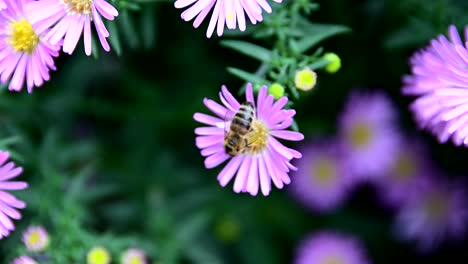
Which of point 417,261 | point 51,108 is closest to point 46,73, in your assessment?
point 51,108

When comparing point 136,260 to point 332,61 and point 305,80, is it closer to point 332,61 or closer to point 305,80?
point 305,80

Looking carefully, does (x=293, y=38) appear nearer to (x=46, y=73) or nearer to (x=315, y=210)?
(x=46, y=73)

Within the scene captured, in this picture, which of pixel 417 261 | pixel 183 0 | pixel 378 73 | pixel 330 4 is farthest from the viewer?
pixel 417 261

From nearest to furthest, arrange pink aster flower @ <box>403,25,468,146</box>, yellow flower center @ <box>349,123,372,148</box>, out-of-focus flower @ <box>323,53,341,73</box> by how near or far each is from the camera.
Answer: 1. pink aster flower @ <box>403,25,468,146</box>
2. out-of-focus flower @ <box>323,53,341,73</box>
3. yellow flower center @ <box>349,123,372,148</box>

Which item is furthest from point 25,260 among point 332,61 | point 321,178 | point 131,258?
point 321,178

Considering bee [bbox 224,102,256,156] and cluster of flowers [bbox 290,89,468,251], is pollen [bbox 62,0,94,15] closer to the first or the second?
bee [bbox 224,102,256,156]

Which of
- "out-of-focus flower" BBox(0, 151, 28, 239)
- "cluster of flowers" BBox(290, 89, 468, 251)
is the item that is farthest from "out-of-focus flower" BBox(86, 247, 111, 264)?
"cluster of flowers" BBox(290, 89, 468, 251)

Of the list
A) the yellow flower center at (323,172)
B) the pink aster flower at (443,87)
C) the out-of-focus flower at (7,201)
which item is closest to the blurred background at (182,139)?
the yellow flower center at (323,172)
